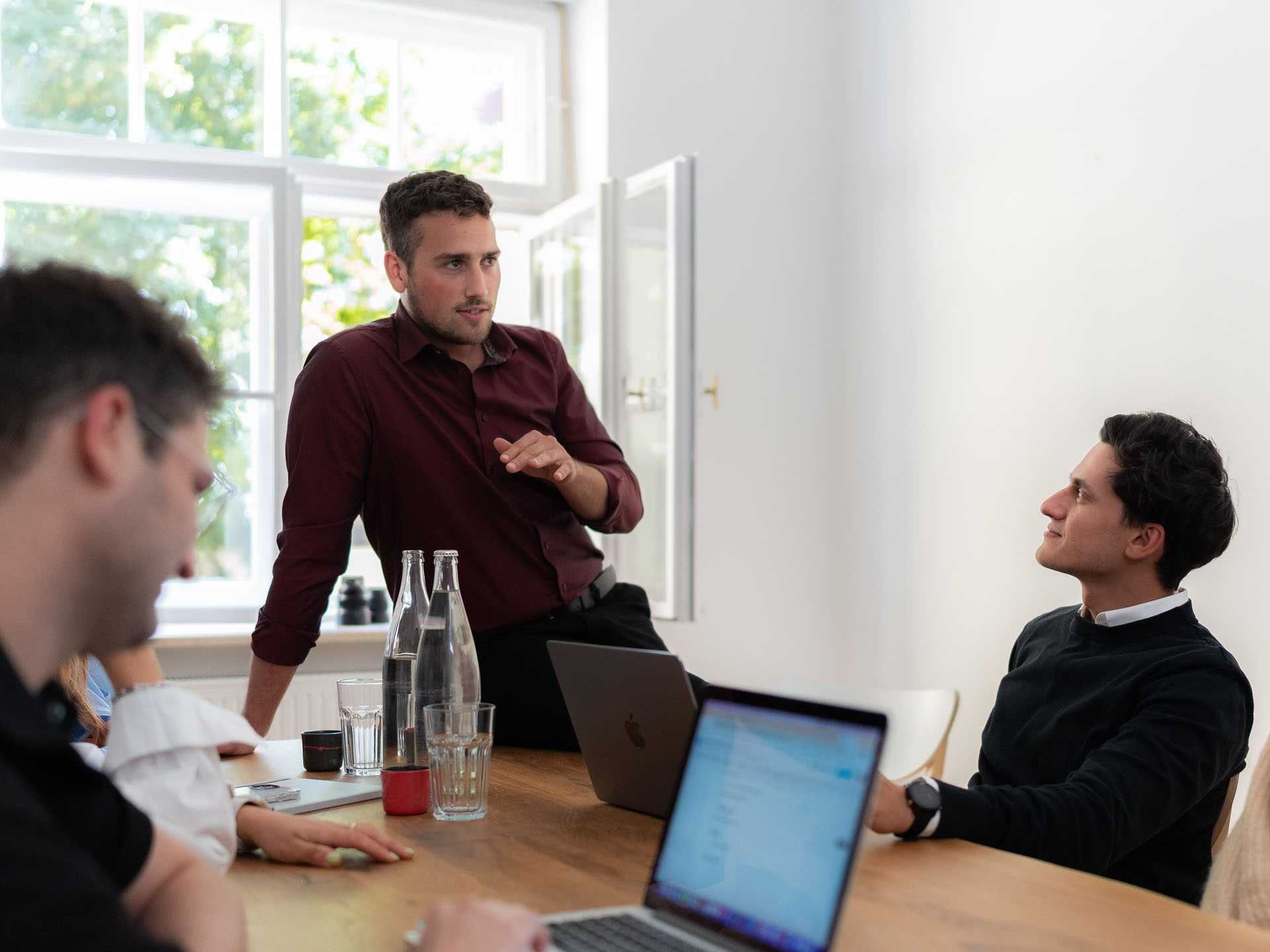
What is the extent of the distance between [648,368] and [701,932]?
3.04m

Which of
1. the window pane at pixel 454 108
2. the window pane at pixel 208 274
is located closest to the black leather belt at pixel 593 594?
the window pane at pixel 208 274

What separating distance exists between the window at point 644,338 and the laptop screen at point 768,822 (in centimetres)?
257

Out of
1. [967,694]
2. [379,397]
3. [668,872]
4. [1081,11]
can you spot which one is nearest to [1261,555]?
[967,694]

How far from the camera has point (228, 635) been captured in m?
3.79

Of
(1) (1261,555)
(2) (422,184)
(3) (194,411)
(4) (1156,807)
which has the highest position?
(2) (422,184)

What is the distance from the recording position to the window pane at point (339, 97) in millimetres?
4273

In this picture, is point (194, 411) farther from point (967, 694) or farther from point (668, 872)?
point (967, 694)

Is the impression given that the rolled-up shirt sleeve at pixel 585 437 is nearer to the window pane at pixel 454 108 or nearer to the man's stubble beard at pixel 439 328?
the man's stubble beard at pixel 439 328

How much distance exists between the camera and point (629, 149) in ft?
14.3

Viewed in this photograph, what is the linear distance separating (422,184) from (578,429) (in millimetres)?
542

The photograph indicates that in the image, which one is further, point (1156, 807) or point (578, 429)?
→ point (578, 429)

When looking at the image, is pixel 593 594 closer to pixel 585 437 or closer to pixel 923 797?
pixel 585 437

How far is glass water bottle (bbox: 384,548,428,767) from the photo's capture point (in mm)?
1611

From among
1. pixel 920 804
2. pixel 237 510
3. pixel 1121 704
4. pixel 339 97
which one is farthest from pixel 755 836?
pixel 339 97
